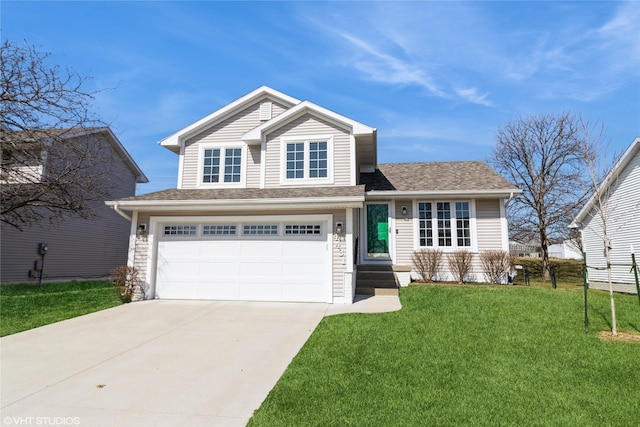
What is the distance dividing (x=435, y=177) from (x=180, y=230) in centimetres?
994

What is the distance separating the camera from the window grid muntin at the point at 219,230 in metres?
9.91

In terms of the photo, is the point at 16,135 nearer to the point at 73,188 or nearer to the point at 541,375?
the point at 73,188

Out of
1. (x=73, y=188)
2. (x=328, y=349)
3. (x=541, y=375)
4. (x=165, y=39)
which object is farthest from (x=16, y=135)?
(x=541, y=375)

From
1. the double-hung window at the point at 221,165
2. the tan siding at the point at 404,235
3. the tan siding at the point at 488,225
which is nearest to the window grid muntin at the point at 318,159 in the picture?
the double-hung window at the point at 221,165

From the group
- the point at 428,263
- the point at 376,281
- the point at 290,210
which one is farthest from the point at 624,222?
the point at 290,210

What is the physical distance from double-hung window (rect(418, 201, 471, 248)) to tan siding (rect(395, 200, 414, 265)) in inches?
13.8

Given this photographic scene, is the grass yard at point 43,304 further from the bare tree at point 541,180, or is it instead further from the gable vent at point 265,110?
the bare tree at point 541,180

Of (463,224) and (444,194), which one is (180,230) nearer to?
(444,194)

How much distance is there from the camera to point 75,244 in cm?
1709

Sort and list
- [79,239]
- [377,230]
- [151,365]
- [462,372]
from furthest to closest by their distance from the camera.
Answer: [79,239] < [377,230] < [151,365] < [462,372]

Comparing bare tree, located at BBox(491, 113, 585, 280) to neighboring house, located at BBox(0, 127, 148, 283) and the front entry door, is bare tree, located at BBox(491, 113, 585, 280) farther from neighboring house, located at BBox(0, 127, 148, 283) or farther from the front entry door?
neighboring house, located at BBox(0, 127, 148, 283)

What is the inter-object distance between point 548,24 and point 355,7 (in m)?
5.56

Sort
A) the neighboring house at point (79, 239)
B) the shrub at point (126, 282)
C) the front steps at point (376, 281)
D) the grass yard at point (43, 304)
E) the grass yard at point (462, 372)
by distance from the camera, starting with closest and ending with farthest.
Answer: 1. the grass yard at point (462, 372)
2. the grass yard at point (43, 304)
3. the shrub at point (126, 282)
4. the front steps at point (376, 281)
5. the neighboring house at point (79, 239)

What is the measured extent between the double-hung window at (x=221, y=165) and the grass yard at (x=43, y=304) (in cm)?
491
